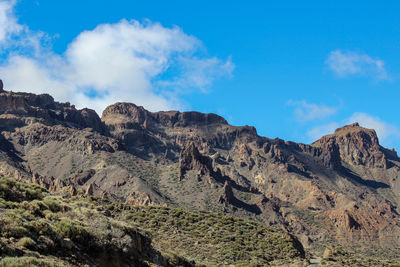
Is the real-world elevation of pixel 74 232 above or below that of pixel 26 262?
above

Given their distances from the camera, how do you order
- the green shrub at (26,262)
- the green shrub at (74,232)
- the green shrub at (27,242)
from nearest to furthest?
the green shrub at (26,262), the green shrub at (27,242), the green shrub at (74,232)

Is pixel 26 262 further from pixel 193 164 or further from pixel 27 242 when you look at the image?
pixel 193 164

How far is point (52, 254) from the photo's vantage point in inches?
757

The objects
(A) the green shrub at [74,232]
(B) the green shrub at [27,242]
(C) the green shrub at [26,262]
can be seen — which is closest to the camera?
(C) the green shrub at [26,262]

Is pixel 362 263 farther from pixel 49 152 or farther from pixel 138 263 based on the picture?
pixel 49 152

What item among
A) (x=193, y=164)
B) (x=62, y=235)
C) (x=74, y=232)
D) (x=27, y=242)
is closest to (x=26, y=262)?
(x=27, y=242)

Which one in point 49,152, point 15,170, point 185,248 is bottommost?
point 185,248

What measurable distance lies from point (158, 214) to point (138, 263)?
1524 inches

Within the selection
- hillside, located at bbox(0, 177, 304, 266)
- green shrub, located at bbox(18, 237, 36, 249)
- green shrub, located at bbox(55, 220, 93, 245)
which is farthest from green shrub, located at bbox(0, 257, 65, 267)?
green shrub, located at bbox(55, 220, 93, 245)

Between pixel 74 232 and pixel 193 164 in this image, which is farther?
pixel 193 164

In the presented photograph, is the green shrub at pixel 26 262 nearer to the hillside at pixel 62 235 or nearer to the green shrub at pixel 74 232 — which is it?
the hillside at pixel 62 235

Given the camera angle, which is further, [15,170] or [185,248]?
[15,170]

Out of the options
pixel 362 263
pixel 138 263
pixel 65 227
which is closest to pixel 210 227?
pixel 362 263

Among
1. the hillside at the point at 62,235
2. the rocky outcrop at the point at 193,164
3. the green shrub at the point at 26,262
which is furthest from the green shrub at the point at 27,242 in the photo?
the rocky outcrop at the point at 193,164
